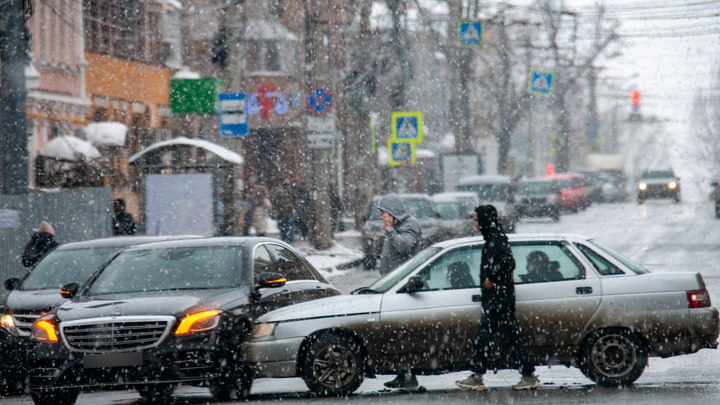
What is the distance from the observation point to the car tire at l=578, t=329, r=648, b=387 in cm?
809

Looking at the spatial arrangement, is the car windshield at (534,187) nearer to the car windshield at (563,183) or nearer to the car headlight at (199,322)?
the car windshield at (563,183)

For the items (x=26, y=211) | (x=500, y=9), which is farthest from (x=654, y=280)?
(x=500, y=9)

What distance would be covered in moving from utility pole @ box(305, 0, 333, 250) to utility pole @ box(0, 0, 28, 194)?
9614 mm

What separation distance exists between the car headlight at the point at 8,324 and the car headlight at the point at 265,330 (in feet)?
8.37

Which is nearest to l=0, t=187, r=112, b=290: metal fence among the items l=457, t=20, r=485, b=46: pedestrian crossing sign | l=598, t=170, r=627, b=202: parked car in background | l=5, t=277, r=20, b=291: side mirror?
l=5, t=277, r=20, b=291: side mirror

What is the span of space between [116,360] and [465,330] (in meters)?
2.86

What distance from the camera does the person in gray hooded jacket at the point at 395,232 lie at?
10172 millimetres

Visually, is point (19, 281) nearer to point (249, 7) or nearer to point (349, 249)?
point (349, 249)

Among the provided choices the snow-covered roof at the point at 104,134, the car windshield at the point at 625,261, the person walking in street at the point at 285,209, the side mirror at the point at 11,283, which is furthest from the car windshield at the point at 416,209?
the car windshield at the point at 625,261

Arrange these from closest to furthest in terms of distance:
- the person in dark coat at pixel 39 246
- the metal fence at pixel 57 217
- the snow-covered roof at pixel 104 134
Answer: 1. the person in dark coat at pixel 39 246
2. the metal fence at pixel 57 217
3. the snow-covered roof at pixel 104 134

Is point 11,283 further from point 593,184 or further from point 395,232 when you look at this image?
point 593,184

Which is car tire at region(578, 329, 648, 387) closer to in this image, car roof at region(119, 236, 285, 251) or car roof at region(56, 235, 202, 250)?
car roof at region(119, 236, 285, 251)

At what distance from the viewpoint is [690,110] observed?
332 feet

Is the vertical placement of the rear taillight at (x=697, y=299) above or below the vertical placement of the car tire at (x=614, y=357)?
above
